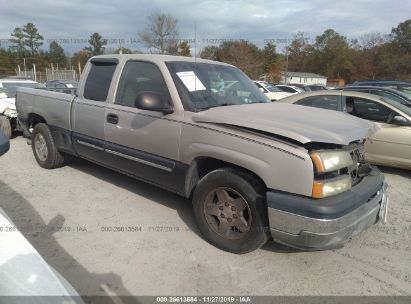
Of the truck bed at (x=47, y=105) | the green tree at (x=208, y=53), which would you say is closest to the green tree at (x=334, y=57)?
the green tree at (x=208, y=53)

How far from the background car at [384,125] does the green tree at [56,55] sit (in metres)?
66.5

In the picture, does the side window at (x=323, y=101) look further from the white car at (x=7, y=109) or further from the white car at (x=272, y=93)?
the white car at (x=272, y=93)

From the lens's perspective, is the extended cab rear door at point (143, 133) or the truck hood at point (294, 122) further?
the extended cab rear door at point (143, 133)

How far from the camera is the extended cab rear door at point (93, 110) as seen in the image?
4.52m

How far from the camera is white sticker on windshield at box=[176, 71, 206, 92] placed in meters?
3.80

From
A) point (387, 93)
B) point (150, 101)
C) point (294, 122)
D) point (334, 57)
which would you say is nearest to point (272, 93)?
point (387, 93)

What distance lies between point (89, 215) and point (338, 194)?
282 centimetres

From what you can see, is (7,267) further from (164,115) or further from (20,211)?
(20,211)

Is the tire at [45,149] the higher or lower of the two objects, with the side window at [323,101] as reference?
lower

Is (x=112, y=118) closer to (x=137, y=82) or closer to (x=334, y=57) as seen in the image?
(x=137, y=82)

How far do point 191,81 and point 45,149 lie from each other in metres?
3.27

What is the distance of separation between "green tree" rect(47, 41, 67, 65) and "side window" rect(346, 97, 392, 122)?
66.4 meters

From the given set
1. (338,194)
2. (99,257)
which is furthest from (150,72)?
(338,194)

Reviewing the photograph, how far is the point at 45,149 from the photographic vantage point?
228 inches
